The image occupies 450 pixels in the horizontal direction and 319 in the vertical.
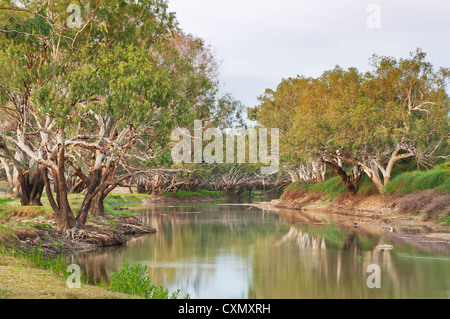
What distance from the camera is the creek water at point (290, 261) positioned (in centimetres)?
1515

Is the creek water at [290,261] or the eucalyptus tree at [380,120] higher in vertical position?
the eucalyptus tree at [380,120]

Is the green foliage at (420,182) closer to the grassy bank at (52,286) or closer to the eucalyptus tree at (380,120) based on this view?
the eucalyptus tree at (380,120)

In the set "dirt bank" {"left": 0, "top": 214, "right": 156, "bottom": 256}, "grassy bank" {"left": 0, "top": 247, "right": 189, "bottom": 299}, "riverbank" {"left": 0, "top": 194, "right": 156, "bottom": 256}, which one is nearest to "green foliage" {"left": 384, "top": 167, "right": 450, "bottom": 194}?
"riverbank" {"left": 0, "top": 194, "right": 156, "bottom": 256}

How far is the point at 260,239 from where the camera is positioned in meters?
28.4

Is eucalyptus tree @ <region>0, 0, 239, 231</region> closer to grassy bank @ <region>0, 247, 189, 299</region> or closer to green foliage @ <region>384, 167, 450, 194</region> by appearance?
grassy bank @ <region>0, 247, 189, 299</region>

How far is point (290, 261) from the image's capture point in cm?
2069

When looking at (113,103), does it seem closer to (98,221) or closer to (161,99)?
(161,99)

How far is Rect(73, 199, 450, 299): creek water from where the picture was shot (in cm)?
1515

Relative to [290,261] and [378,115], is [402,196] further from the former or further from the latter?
[290,261]

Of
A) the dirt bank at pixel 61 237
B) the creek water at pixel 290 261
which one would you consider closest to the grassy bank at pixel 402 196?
the creek water at pixel 290 261

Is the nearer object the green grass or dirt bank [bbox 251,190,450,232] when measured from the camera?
dirt bank [bbox 251,190,450,232]

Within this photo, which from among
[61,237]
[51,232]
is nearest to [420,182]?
[61,237]

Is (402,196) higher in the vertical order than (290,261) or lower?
higher
